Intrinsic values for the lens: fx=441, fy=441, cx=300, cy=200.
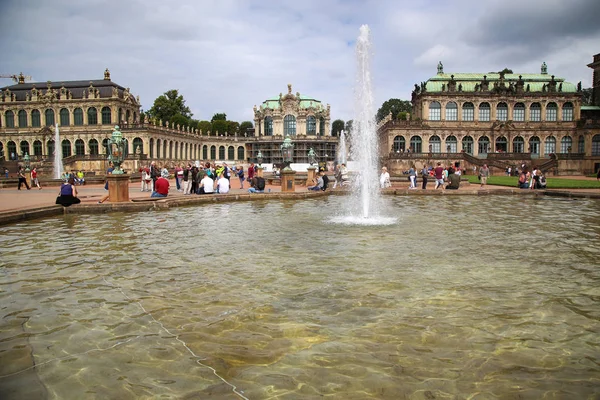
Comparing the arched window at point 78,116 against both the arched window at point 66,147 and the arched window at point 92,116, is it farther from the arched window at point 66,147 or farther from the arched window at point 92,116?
the arched window at point 66,147

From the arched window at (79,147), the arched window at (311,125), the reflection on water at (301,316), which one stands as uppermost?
the arched window at (311,125)

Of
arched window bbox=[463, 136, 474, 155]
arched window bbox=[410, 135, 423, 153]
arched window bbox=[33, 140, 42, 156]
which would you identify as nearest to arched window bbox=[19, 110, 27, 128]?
arched window bbox=[33, 140, 42, 156]

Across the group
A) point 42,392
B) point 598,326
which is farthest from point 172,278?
point 598,326

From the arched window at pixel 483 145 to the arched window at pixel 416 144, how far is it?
28.8 feet

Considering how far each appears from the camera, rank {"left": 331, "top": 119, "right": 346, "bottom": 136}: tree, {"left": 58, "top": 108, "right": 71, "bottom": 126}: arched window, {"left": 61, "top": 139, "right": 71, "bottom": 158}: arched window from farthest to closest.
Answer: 1. {"left": 331, "top": 119, "right": 346, "bottom": 136}: tree
2. {"left": 58, "top": 108, "right": 71, "bottom": 126}: arched window
3. {"left": 61, "top": 139, "right": 71, "bottom": 158}: arched window

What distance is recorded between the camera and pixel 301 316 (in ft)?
18.2

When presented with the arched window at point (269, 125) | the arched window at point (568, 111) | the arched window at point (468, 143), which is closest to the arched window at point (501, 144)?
the arched window at point (468, 143)

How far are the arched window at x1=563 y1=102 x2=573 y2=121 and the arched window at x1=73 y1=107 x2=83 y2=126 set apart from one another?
75.7 m

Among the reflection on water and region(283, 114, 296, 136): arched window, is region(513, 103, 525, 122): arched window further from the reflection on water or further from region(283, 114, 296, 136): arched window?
the reflection on water

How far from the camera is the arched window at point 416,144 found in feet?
209

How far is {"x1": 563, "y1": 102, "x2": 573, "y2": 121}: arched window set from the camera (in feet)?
211

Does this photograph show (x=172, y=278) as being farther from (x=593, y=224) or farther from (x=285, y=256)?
(x=593, y=224)

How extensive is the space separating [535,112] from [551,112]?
2.28m

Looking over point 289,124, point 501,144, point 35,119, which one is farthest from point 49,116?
point 501,144
